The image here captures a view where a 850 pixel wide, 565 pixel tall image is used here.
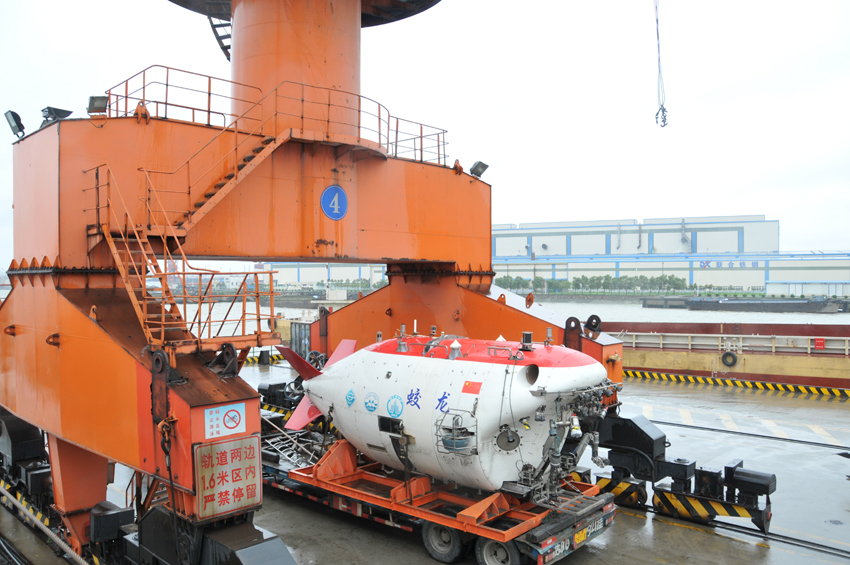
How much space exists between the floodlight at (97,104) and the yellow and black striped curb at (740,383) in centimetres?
2473

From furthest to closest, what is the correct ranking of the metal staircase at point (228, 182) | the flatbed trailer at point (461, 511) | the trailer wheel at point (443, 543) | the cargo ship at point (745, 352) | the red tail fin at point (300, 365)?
the cargo ship at point (745, 352) < the red tail fin at point (300, 365) < the metal staircase at point (228, 182) < the trailer wheel at point (443, 543) < the flatbed trailer at point (461, 511)

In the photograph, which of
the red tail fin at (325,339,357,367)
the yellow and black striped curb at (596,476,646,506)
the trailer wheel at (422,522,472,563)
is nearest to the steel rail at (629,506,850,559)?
the yellow and black striped curb at (596,476,646,506)

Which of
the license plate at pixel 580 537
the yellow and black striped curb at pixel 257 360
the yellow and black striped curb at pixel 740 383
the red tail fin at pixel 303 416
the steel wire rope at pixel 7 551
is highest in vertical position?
the red tail fin at pixel 303 416

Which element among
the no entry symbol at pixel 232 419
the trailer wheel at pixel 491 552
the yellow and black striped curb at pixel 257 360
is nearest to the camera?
the no entry symbol at pixel 232 419

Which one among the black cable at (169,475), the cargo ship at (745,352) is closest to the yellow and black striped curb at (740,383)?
the cargo ship at (745,352)

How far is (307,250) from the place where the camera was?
492 inches

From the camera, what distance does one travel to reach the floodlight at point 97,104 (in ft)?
32.5

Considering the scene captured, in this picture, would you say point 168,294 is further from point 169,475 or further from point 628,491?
point 628,491

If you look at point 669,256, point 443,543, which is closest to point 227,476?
point 443,543

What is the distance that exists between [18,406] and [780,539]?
47.5ft

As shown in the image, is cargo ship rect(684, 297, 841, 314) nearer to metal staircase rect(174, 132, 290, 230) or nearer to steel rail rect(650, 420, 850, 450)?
steel rail rect(650, 420, 850, 450)

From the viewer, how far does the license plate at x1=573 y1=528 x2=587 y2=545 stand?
9188 millimetres

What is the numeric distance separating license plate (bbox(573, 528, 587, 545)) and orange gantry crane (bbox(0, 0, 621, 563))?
15.5 ft

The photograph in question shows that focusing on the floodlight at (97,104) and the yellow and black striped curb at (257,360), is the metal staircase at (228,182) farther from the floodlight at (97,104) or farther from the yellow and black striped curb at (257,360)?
the yellow and black striped curb at (257,360)
